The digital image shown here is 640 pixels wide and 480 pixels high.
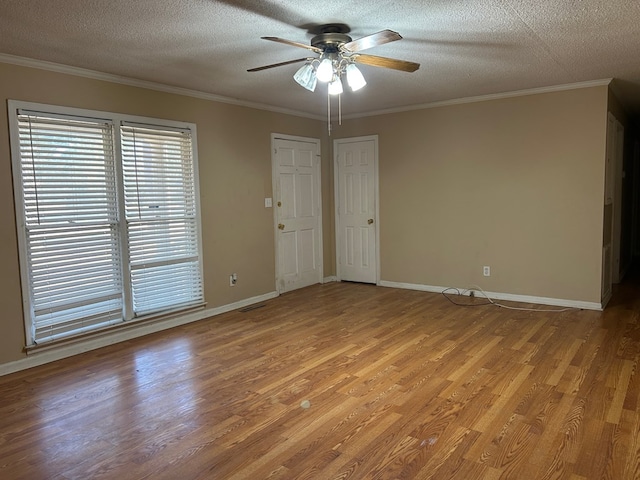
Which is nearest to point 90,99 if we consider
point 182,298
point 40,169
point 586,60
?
point 40,169

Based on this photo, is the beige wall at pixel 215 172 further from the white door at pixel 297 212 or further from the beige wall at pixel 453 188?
the white door at pixel 297 212

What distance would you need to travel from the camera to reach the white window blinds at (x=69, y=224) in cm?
364

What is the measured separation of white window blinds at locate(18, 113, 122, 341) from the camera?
3.64 m

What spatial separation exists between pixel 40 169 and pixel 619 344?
5.01 m

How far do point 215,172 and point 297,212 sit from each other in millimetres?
1540

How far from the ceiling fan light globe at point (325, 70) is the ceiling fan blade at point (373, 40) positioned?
0.14 metres

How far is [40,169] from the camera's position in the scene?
3.65 m

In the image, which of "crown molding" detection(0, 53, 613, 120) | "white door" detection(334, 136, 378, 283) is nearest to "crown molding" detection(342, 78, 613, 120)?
"crown molding" detection(0, 53, 613, 120)

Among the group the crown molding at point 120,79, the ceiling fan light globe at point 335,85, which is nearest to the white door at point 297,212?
the crown molding at point 120,79

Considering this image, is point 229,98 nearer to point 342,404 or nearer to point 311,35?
point 311,35

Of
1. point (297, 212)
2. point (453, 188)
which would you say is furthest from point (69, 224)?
point (453, 188)

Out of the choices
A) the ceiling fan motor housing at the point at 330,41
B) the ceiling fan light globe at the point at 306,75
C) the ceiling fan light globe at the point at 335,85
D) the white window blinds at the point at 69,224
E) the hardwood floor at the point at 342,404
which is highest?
the ceiling fan motor housing at the point at 330,41

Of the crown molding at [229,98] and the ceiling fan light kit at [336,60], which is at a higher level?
the crown molding at [229,98]

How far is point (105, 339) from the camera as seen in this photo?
4.15 m
